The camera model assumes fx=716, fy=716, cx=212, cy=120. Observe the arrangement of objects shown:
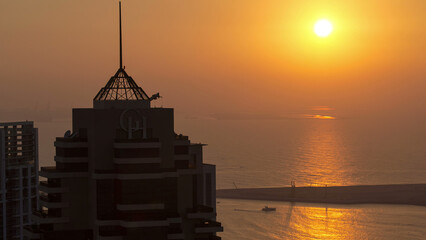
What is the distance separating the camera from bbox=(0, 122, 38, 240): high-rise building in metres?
121

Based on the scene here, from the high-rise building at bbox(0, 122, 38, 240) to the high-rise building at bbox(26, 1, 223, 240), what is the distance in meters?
57.3

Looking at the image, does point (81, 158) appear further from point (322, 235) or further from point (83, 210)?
point (322, 235)

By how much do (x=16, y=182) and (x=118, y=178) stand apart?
68.2m

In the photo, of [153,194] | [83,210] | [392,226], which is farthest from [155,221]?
[392,226]

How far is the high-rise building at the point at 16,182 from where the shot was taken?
12106 centimetres

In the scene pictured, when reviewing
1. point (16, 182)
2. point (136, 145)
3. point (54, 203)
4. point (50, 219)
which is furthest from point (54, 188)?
point (16, 182)

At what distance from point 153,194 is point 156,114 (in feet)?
23.6

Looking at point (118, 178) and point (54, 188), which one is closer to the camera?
point (118, 178)

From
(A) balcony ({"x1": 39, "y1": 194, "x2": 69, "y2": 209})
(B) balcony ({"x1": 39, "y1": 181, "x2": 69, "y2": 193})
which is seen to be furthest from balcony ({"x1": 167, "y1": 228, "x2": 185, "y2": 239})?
(B) balcony ({"x1": 39, "y1": 181, "x2": 69, "y2": 193})

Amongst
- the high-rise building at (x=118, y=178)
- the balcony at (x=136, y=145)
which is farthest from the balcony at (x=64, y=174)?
the balcony at (x=136, y=145)

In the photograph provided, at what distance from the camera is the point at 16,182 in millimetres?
123875

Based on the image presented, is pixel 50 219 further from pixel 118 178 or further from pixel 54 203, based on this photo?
pixel 118 178

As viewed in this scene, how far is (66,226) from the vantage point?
63.7 metres

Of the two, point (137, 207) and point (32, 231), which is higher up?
point (137, 207)
